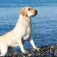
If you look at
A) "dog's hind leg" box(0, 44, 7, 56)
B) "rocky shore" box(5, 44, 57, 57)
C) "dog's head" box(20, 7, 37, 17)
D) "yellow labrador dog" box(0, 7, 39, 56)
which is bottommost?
"rocky shore" box(5, 44, 57, 57)

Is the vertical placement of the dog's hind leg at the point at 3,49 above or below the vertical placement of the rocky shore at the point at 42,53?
above

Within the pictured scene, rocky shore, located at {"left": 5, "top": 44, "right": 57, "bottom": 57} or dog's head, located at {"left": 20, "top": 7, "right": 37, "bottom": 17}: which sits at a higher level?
dog's head, located at {"left": 20, "top": 7, "right": 37, "bottom": 17}

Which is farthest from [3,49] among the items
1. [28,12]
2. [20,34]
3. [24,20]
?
[28,12]

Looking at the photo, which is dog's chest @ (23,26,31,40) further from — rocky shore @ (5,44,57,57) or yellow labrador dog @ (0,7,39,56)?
rocky shore @ (5,44,57,57)

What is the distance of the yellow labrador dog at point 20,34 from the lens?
7.54 m

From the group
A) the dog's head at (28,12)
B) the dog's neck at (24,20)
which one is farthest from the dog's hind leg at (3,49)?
the dog's head at (28,12)

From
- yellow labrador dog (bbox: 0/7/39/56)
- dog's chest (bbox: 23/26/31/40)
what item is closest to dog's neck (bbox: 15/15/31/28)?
yellow labrador dog (bbox: 0/7/39/56)

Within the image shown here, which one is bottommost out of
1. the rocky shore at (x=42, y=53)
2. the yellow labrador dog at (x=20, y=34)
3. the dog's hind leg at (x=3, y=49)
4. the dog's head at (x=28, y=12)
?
the rocky shore at (x=42, y=53)

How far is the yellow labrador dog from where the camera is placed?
297 inches

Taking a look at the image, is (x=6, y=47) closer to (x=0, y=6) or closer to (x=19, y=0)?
(x=0, y=6)

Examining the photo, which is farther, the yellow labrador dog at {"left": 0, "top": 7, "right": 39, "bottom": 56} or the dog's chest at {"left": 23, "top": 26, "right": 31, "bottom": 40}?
the dog's chest at {"left": 23, "top": 26, "right": 31, "bottom": 40}

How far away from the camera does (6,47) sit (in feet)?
25.2

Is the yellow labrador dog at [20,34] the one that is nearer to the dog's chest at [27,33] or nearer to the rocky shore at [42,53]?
the dog's chest at [27,33]

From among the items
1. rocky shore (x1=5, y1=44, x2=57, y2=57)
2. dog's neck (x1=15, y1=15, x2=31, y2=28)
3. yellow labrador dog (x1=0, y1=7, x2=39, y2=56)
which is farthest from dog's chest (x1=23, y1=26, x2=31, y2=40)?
rocky shore (x1=5, y1=44, x2=57, y2=57)
